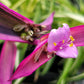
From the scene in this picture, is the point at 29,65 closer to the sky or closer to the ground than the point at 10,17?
closer to the ground

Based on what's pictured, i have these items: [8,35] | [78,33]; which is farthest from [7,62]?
[78,33]

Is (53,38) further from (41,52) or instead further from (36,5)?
(36,5)

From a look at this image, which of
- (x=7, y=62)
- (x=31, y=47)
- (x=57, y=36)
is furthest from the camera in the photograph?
(x=31, y=47)

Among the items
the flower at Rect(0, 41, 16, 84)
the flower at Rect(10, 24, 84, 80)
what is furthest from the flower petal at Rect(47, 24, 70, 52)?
the flower at Rect(0, 41, 16, 84)

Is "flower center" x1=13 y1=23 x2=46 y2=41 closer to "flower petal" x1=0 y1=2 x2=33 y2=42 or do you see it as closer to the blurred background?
"flower petal" x1=0 y1=2 x2=33 y2=42

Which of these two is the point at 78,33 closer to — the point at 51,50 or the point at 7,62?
the point at 51,50

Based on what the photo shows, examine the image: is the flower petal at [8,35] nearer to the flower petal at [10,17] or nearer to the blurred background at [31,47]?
the flower petal at [10,17]
